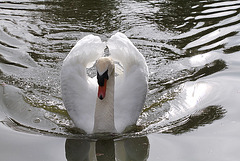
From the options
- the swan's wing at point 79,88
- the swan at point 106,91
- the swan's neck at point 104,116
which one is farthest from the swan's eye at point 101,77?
the swan's wing at point 79,88

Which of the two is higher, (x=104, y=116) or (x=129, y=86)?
(x=129, y=86)

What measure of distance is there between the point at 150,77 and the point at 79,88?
1.88 meters

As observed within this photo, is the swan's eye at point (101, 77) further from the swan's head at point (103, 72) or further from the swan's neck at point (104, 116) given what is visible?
the swan's neck at point (104, 116)

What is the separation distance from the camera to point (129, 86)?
641 cm

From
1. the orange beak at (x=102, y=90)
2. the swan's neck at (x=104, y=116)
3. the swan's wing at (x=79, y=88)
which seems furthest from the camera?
the swan's wing at (x=79, y=88)

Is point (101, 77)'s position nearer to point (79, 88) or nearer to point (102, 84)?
point (102, 84)

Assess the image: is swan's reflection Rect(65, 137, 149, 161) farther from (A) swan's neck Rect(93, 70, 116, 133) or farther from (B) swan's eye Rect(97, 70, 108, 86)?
(B) swan's eye Rect(97, 70, 108, 86)

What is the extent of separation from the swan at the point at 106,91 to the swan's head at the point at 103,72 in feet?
0.43

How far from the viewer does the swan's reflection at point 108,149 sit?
5.65m

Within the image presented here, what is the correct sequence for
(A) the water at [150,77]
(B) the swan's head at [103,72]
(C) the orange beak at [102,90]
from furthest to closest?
(A) the water at [150,77] < (C) the orange beak at [102,90] < (B) the swan's head at [103,72]

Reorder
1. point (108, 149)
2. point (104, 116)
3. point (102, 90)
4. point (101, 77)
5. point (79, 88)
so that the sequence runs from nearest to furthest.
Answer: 1. point (101, 77)
2. point (102, 90)
3. point (108, 149)
4. point (104, 116)
5. point (79, 88)

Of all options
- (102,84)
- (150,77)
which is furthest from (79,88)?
(150,77)

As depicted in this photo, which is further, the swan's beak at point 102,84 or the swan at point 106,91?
the swan at point 106,91

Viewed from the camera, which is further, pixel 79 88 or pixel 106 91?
pixel 79 88
